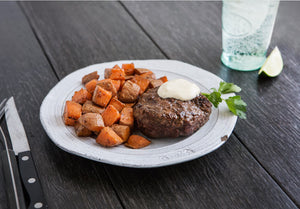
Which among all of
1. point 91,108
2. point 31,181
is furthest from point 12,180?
point 91,108

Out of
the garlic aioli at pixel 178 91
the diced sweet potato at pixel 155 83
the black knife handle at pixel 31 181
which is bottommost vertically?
the black knife handle at pixel 31 181

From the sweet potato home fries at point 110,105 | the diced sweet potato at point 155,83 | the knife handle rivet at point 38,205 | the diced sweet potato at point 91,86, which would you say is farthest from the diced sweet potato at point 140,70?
the knife handle rivet at point 38,205

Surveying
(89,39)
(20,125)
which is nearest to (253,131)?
(20,125)

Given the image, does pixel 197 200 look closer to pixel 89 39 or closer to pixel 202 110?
pixel 202 110

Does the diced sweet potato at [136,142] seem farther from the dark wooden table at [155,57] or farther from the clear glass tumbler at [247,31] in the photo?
the clear glass tumbler at [247,31]

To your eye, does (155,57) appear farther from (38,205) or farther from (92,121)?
(38,205)
